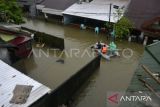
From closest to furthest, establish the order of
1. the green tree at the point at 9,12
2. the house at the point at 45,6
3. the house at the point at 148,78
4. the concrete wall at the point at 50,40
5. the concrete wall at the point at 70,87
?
the house at the point at 148,78, the concrete wall at the point at 70,87, the green tree at the point at 9,12, the concrete wall at the point at 50,40, the house at the point at 45,6

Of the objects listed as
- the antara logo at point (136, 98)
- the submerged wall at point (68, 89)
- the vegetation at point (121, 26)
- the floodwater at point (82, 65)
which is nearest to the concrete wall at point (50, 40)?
the floodwater at point (82, 65)

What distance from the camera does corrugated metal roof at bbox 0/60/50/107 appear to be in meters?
9.74

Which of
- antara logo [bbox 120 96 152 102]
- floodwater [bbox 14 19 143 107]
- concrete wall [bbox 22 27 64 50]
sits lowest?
floodwater [bbox 14 19 143 107]

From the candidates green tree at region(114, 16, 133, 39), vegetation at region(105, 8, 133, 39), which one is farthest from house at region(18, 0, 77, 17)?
green tree at region(114, 16, 133, 39)

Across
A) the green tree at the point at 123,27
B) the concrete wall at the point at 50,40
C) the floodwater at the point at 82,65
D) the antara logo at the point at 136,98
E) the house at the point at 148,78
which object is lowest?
the floodwater at the point at 82,65

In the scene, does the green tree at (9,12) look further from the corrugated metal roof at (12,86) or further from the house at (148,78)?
the house at (148,78)

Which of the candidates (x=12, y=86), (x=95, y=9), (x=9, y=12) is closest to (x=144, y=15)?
(x=95, y=9)

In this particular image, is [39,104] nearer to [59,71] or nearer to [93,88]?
[93,88]

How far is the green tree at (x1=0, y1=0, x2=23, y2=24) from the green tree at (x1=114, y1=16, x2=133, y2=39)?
30.1ft

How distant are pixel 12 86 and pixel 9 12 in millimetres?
11068

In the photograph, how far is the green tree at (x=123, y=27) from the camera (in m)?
20.6

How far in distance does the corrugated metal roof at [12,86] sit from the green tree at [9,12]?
30.7 ft

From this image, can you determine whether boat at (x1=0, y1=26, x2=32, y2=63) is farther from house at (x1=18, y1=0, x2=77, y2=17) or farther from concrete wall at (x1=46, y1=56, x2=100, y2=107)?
house at (x1=18, y1=0, x2=77, y2=17)

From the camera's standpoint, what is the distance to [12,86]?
1042 cm
